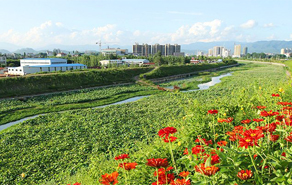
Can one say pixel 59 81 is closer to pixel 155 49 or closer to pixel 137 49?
pixel 155 49

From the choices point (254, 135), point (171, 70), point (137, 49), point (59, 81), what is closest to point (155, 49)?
point (137, 49)

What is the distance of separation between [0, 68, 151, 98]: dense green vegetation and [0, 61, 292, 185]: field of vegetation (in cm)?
946

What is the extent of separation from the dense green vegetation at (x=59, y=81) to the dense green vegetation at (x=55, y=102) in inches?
79.5

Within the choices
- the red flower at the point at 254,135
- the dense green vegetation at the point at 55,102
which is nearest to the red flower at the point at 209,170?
the red flower at the point at 254,135

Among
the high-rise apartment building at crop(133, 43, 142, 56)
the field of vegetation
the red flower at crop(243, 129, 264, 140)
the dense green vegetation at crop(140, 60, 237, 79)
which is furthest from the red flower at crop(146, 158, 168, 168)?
the high-rise apartment building at crop(133, 43, 142, 56)

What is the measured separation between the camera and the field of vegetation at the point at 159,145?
1.90 metres

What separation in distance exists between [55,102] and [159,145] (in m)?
16.7

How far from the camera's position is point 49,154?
872 centimetres

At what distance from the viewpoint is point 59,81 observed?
81.2 ft

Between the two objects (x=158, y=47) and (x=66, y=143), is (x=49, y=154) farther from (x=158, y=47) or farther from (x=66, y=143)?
(x=158, y=47)

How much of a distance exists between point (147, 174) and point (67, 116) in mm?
12443

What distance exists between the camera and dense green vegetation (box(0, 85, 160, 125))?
51.5ft

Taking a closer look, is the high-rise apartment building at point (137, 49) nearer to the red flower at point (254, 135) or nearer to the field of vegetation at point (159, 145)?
the field of vegetation at point (159, 145)

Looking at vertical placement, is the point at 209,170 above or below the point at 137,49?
below
